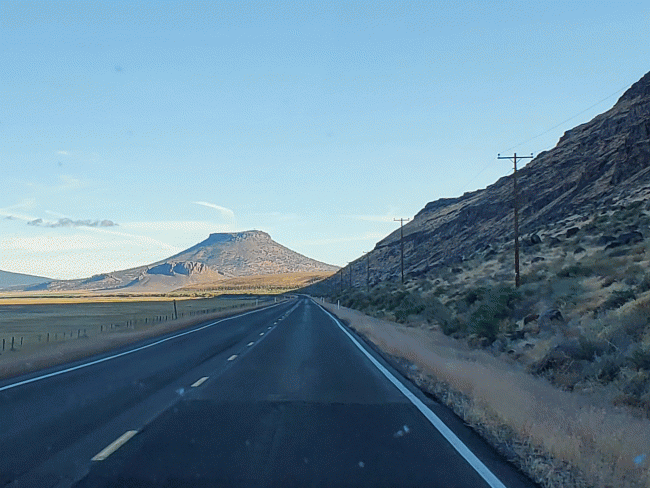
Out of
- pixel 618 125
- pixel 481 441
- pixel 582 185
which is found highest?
pixel 618 125

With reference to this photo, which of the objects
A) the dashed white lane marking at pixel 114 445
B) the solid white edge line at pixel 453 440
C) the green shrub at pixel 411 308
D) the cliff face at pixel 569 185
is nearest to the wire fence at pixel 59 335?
the green shrub at pixel 411 308

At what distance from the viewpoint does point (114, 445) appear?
8.69 m

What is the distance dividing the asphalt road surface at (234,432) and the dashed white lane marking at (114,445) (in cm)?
1

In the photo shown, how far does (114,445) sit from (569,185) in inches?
2838

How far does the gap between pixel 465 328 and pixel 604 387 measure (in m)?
15.2

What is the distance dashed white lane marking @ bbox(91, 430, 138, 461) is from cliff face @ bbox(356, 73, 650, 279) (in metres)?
51.3

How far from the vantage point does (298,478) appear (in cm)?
716

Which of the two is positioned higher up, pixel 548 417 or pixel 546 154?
pixel 546 154

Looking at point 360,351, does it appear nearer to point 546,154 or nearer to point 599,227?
point 599,227

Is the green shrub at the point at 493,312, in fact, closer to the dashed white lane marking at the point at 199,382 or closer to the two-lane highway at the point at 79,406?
the two-lane highway at the point at 79,406

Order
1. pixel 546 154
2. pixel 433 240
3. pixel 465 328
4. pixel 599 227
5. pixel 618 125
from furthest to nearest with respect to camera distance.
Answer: pixel 433 240 → pixel 546 154 → pixel 618 125 → pixel 599 227 → pixel 465 328

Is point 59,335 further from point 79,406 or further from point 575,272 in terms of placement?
point 79,406

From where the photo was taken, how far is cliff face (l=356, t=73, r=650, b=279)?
2419 inches

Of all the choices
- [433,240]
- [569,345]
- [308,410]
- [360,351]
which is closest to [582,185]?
[433,240]
